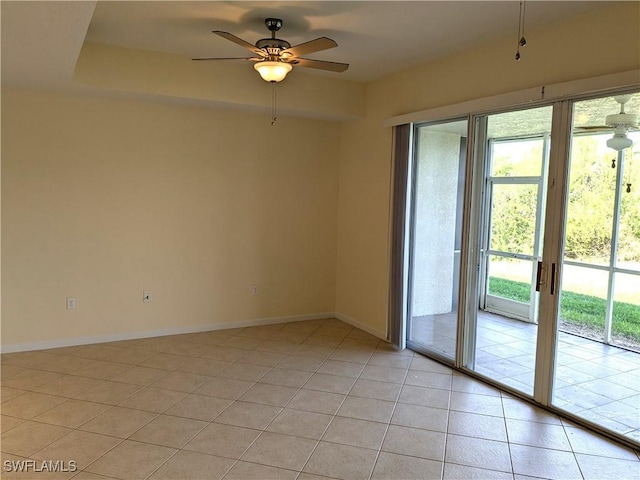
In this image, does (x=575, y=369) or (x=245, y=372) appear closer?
(x=575, y=369)

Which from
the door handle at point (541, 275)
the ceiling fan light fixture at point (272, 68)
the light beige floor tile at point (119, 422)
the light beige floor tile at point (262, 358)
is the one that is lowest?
the light beige floor tile at point (119, 422)

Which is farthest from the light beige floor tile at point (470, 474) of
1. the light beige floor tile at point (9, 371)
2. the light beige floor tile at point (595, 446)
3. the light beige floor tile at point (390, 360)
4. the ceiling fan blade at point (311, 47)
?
the light beige floor tile at point (9, 371)

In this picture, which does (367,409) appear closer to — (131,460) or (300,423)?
(300,423)

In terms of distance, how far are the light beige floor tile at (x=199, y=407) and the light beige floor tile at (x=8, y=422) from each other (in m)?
0.94

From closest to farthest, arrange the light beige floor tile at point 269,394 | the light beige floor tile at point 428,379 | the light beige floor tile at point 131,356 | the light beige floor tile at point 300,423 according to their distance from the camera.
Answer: the light beige floor tile at point 300,423, the light beige floor tile at point 269,394, the light beige floor tile at point 428,379, the light beige floor tile at point 131,356

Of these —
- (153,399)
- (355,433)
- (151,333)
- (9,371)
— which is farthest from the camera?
(151,333)

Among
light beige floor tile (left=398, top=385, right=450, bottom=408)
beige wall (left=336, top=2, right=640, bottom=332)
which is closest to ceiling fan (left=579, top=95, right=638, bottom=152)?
beige wall (left=336, top=2, right=640, bottom=332)

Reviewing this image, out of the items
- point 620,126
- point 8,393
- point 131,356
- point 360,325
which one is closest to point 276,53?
point 620,126

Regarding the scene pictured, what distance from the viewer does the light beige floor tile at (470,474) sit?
2.54 m

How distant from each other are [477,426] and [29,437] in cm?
291

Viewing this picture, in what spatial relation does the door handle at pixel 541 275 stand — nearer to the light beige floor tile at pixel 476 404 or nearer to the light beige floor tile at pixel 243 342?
the light beige floor tile at pixel 476 404

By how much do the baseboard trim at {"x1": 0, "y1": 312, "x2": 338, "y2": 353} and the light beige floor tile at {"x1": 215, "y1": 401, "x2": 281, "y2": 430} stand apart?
190 centimetres

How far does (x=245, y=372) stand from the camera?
3990 mm

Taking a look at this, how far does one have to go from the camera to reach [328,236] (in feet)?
18.9
